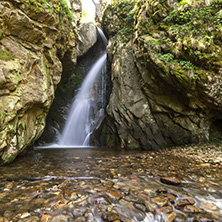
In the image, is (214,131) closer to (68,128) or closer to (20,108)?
(20,108)

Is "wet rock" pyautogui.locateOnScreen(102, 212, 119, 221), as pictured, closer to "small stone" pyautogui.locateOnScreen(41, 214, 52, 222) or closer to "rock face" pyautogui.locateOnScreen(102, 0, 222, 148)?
"small stone" pyautogui.locateOnScreen(41, 214, 52, 222)

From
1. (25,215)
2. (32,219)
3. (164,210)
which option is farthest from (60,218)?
(164,210)

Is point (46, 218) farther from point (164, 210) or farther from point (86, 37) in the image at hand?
point (86, 37)

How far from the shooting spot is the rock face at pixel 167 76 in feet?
23.2

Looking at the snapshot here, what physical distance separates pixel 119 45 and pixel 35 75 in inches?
337

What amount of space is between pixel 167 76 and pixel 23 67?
7166mm

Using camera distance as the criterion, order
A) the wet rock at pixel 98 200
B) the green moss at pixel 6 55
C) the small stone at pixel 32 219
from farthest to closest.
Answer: the green moss at pixel 6 55, the wet rock at pixel 98 200, the small stone at pixel 32 219

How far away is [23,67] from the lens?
5.82m

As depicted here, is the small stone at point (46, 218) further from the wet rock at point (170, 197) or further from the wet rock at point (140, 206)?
the wet rock at point (170, 197)

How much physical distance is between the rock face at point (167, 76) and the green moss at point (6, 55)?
7020mm

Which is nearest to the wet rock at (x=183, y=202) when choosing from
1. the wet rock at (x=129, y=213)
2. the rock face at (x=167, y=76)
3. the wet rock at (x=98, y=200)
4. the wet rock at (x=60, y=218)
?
the wet rock at (x=129, y=213)

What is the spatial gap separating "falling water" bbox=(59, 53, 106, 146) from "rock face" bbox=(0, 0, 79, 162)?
8200mm

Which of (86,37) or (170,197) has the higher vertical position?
(86,37)

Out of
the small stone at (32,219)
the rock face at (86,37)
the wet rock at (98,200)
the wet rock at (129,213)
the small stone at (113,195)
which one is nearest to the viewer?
the small stone at (32,219)
